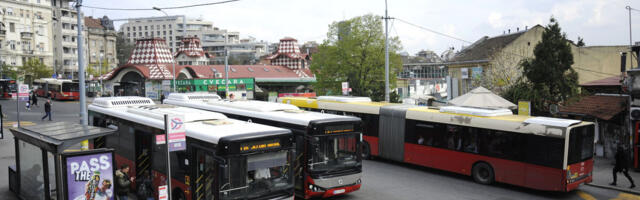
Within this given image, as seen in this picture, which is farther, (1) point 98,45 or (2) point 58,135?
(1) point 98,45

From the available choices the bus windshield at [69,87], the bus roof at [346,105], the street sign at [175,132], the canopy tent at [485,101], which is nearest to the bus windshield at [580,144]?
the canopy tent at [485,101]

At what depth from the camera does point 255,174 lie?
9547mm

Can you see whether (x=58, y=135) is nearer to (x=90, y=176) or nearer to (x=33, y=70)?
(x=90, y=176)

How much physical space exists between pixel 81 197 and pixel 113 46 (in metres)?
99.6

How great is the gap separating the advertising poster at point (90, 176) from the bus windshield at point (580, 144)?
11.9 metres

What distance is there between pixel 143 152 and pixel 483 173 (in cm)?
1058

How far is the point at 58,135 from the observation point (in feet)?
33.4

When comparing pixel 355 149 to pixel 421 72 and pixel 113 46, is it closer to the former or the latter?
pixel 421 72

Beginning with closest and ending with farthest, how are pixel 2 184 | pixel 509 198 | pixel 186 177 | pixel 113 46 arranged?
pixel 186 177
pixel 509 198
pixel 2 184
pixel 113 46

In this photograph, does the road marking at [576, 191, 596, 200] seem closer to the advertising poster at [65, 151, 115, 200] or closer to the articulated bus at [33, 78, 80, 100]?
the advertising poster at [65, 151, 115, 200]

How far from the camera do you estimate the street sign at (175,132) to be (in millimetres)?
8789

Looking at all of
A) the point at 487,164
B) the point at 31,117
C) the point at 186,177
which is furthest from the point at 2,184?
the point at 31,117

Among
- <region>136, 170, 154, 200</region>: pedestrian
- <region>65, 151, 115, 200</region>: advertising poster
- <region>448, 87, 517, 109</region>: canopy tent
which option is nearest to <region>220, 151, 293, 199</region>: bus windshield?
<region>65, 151, 115, 200</region>: advertising poster

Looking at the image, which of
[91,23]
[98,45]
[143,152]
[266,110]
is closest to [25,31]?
[98,45]
